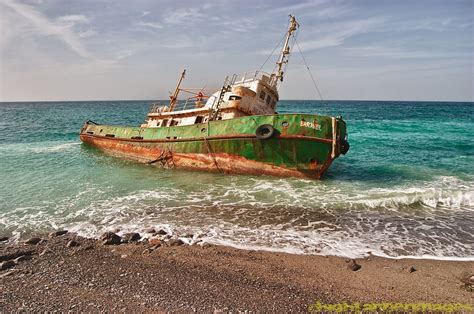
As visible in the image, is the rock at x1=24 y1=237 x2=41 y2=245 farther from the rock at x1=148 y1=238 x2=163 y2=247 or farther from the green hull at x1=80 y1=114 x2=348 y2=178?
the green hull at x1=80 y1=114 x2=348 y2=178

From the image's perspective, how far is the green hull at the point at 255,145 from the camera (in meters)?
11.5

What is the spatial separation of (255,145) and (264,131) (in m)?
0.70

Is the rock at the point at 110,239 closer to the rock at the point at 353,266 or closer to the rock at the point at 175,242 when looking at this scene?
the rock at the point at 175,242

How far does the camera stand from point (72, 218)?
344 inches

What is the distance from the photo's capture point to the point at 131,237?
7223mm

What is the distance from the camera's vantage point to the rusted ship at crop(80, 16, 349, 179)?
11586mm

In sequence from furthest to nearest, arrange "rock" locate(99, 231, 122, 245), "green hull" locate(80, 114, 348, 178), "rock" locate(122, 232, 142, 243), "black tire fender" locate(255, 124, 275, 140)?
"black tire fender" locate(255, 124, 275, 140) → "green hull" locate(80, 114, 348, 178) → "rock" locate(122, 232, 142, 243) → "rock" locate(99, 231, 122, 245)

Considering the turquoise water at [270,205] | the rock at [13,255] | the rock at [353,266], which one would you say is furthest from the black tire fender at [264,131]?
the rock at [13,255]

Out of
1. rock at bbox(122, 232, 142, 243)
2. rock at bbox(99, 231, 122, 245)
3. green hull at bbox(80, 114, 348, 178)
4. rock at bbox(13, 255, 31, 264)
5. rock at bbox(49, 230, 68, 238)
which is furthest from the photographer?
green hull at bbox(80, 114, 348, 178)

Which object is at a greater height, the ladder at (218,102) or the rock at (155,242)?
the ladder at (218,102)

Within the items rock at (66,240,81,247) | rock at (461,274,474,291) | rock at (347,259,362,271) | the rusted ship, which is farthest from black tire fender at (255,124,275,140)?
rock at (461,274,474,291)

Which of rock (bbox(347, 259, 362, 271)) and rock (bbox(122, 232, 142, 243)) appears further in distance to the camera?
rock (bbox(122, 232, 142, 243))

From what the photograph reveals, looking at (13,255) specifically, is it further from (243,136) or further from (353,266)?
(243,136)

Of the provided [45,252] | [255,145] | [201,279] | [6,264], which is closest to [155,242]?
[201,279]
